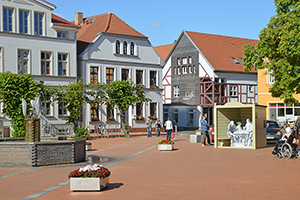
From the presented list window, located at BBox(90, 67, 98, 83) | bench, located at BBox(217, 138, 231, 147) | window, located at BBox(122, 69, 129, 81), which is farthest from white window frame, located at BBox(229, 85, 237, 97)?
bench, located at BBox(217, 138, 231, 147)

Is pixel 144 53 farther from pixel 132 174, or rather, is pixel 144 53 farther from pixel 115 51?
pixel 132 174

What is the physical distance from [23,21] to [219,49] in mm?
28768

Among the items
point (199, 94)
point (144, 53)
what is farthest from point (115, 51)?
point (199, 94)

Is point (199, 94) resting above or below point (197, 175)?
above

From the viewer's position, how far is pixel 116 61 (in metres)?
43.0

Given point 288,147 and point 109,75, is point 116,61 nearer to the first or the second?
point 109,75

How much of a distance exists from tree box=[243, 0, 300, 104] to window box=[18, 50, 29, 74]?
18.8 meters

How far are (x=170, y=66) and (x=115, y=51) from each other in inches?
664

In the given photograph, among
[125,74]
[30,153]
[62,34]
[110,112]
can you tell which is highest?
[62,34]

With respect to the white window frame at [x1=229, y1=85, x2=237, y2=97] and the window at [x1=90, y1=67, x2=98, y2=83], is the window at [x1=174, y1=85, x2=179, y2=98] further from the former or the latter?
the window at [x1=90, y1=67, x2=98, y2=83]

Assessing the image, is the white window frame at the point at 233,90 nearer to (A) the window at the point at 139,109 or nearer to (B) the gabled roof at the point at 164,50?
(B) the gabled roof at the point at 164,50

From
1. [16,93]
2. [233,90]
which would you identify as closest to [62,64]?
[16,93]

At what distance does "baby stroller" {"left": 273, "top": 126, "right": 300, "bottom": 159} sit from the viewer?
17.8 metres

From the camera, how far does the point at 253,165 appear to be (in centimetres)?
1580
